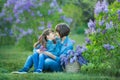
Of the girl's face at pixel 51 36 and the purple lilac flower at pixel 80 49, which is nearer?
the purple lilac flower at pixel 80 49

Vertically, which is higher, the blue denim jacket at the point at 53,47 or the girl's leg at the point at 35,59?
the blue denim jacket at the point at 53,47

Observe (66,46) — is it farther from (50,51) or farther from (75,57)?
(75,57)

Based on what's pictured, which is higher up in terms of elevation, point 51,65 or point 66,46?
point 66,46

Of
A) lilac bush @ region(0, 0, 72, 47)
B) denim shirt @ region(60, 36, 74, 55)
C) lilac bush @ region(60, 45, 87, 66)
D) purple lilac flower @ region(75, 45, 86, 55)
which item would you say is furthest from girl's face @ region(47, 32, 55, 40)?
lilac bush @ region(0, 0, 72, 47)

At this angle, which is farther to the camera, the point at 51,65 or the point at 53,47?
the point at 53,47

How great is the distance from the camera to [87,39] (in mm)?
11219

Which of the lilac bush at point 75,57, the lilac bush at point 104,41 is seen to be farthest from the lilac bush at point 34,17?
the lilac bush at point 104,41

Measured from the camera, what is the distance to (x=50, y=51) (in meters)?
11.8

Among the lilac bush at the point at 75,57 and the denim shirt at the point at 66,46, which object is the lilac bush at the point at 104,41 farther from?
the denim shirt at the point at 66,46

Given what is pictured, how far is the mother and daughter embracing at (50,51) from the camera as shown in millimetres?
11422

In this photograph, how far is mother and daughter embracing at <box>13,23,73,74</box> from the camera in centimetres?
1142

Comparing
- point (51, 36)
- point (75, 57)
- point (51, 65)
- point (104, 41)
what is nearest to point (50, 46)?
point (51, 36)

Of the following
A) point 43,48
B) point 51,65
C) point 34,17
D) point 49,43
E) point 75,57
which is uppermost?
point 34,17

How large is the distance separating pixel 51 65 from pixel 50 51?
45cm
